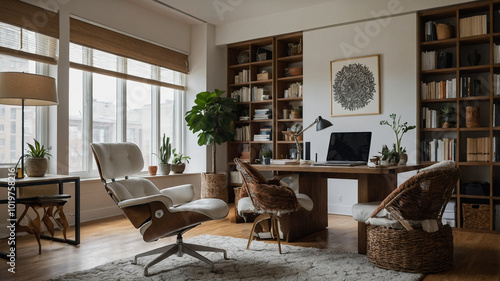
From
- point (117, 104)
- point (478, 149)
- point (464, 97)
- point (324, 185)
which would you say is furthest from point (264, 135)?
point (478, 149)

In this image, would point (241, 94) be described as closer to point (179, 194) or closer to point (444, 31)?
point (444, 31)

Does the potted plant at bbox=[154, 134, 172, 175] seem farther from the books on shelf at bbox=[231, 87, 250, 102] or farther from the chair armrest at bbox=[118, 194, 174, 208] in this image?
the chair armrest at bbox=[118, 194, 174, 208]

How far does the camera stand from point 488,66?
15.0ft

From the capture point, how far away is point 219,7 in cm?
588

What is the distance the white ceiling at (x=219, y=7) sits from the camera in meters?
5.58

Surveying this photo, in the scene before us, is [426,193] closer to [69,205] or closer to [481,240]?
[481,240]

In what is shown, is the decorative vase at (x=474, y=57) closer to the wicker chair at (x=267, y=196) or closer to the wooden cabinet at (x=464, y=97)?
the wooden cabinet at (x=464, y=97)

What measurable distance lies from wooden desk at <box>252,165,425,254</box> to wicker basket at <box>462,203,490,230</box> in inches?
52.5

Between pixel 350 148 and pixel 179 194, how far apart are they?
177 centimetres

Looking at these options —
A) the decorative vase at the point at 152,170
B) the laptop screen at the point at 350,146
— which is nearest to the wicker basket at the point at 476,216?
the laptop screen at the point at 350,146

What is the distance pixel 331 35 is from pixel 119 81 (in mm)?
3049

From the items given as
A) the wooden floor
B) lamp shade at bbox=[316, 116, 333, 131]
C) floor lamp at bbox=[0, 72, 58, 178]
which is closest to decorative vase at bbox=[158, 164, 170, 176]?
the wooden floor

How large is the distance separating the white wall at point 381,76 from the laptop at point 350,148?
1.35 meters

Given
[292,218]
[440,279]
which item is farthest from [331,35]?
[440,279]
